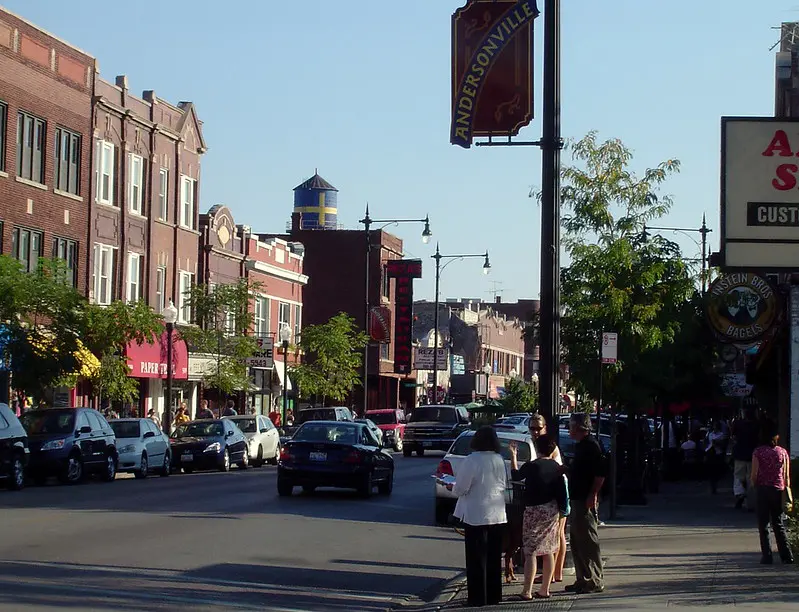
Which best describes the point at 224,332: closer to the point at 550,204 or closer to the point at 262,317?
the point at 262,317

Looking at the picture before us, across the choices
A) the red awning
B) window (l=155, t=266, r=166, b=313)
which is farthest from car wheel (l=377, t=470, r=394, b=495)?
window (l=155, t=266, r=166, b=313)

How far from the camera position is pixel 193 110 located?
54.5m

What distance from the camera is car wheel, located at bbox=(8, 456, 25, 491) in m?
26.6

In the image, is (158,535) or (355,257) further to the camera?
(355,257)

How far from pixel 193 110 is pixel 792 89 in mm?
29012

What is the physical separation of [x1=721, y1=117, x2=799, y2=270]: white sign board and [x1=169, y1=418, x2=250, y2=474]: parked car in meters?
22.9

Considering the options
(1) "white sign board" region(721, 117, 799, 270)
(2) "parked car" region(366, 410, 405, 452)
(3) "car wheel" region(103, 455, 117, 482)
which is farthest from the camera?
(2) "parked car" region(366, 410, 405, 452)

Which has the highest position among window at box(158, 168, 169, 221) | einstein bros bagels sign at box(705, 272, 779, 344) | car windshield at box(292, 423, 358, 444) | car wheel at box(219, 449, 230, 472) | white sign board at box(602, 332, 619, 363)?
window at box(158, 168, 169, 221)

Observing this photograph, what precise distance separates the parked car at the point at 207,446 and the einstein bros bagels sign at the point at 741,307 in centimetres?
1436

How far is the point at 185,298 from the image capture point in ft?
172

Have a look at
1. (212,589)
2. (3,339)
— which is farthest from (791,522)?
(3,339)

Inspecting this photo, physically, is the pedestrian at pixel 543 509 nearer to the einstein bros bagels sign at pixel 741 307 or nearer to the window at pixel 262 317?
the einstein bros bagels sign at pixel 741 307

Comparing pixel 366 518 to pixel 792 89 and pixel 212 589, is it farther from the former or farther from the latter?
pixel 792 89

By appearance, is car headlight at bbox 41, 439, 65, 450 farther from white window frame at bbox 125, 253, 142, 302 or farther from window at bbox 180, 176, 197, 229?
window at bbox 180, 176, 197, 229
